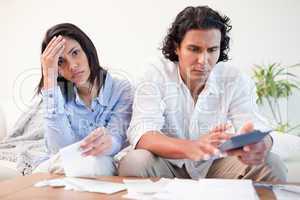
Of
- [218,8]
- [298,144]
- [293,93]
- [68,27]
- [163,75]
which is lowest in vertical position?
[298,144]

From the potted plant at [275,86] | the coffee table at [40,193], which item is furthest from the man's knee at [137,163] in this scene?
the potted plant at [275,86]

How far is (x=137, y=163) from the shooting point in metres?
1.12

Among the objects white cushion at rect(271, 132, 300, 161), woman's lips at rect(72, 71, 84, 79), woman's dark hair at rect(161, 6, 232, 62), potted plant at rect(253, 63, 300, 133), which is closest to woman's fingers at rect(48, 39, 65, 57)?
woman's lips at rect(72, 71, 84, 79)

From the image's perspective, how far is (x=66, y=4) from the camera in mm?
2633

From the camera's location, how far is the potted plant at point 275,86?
217 centimetres

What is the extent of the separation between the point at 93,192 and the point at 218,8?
5.80 feet

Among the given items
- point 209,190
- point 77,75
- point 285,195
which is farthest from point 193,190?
point 77,75

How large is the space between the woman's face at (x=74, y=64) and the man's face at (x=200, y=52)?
377mm

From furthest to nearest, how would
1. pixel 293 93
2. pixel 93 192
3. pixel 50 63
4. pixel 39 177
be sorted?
pixel 293 93
pixel 50 63
pixel 39 177
pixel 93 192

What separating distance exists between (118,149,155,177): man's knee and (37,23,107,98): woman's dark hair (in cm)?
40

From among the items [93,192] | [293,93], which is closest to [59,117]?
[93,192]

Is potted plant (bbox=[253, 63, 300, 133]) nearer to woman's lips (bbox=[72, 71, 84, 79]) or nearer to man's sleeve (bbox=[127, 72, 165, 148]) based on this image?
man's sleeve (bbox=[127, 72, 165, 148])

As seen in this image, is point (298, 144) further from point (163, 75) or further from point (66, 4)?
point (66, 4)

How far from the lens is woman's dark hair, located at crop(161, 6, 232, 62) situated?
131 cm
